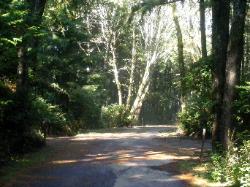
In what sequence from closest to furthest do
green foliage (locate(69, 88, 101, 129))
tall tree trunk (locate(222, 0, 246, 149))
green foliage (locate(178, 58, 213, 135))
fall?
tall tree trunk (locate(222, 0, 246, 149)) < green foliage (locate(178, 58, 213, 135)) < green foliage (locate(69, 88, 101, 129))

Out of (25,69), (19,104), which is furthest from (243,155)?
(25,69)

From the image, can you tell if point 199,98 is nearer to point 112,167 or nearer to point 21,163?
point 112,167

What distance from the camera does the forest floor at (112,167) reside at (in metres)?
11.2

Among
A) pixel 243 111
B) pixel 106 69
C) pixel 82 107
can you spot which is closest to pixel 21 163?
pixel 243 111

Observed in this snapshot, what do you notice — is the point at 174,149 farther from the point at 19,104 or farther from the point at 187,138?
the point at 19,104

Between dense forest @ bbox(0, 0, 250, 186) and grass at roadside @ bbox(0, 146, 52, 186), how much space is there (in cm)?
32

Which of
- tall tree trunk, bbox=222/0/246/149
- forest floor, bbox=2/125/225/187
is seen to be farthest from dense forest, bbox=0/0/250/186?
forest floor, bbox=2/125/225/187

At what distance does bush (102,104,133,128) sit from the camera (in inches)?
1521

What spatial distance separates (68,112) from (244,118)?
1383cm

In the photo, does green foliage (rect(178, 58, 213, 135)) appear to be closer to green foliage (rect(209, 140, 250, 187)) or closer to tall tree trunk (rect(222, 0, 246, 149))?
tall tree trunk (rect(222, 0, 246, 149))

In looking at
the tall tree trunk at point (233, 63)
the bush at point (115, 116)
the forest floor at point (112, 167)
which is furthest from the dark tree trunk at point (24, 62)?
the bush at point (115, 116)

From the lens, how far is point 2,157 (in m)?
13.4

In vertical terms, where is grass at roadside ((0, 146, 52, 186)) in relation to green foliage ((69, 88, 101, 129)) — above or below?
below

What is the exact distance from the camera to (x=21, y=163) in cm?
1377
